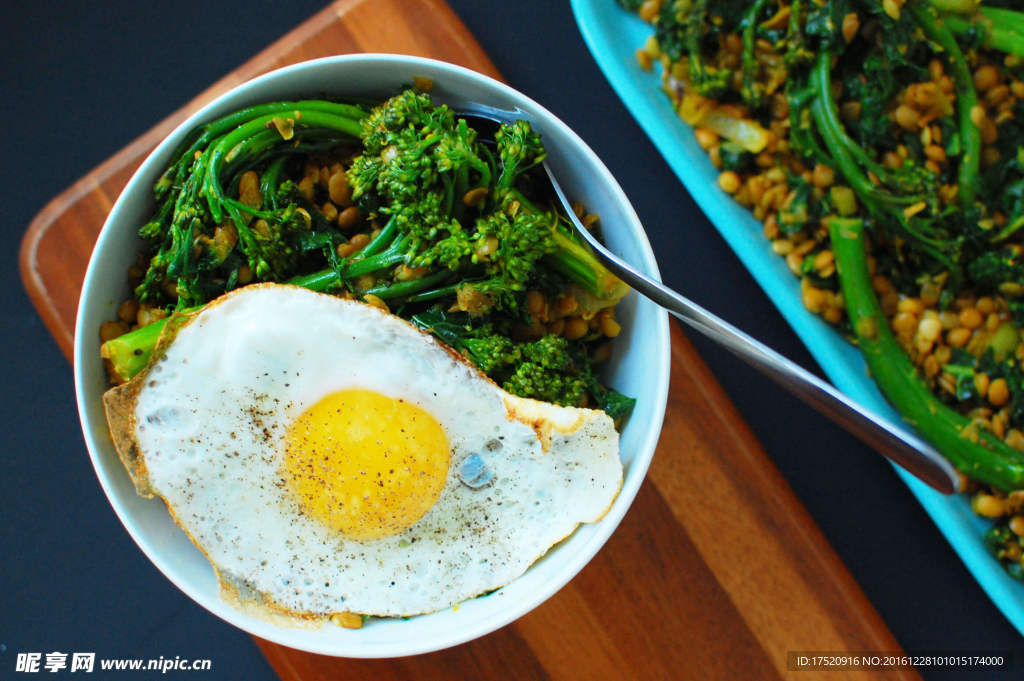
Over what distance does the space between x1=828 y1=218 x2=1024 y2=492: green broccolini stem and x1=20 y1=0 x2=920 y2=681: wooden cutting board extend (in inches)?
20.6

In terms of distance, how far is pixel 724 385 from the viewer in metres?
2.66

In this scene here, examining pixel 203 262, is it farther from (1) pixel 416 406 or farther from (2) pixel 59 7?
(2) pixel 59 7

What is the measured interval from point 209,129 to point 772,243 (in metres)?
1.76

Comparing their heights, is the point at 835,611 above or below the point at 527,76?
below

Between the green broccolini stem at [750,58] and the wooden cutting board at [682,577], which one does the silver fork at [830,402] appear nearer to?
the wooden cutting board at [682,577]

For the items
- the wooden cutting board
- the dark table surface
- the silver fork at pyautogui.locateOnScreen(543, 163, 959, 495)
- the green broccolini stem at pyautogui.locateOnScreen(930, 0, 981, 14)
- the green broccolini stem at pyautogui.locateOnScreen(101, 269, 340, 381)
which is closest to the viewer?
the silver fork at pyautogui.locateOnScreen(543, 163, 959, 495)

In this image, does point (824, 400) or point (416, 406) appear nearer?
point (824, 400)

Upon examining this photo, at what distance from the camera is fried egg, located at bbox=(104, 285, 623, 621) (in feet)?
5.98

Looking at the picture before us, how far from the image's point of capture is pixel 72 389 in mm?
2662

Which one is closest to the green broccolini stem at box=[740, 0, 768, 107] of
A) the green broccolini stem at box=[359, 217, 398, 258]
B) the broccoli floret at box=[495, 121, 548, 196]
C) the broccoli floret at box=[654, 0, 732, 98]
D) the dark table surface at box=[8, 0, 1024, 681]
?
the broccoli floret at box=[654, 0, 732, 98]

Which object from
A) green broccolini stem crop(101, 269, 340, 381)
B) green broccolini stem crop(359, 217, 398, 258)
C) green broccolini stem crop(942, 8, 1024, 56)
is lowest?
green broccolini stem crop(942, 8, 1024, 56)

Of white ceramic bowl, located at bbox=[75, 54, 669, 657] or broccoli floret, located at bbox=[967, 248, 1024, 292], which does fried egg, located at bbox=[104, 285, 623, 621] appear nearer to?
white ceramic bowl, located at bbox=[75, 54, 669, 657]

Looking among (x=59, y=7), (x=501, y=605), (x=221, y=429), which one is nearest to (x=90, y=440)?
(x=221, y=429)

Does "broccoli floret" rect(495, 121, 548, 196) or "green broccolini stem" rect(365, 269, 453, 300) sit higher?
"broccoli floret" rect(495, 121, 548, 196)
